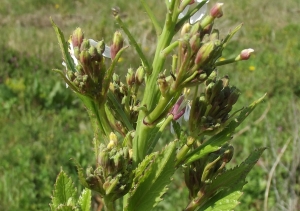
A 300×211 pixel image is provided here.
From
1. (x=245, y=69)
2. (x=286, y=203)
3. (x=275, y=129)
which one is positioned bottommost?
(x=286, y=203)

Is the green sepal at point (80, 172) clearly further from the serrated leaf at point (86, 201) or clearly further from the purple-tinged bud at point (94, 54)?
the purple-tinged bud at point (94, 54)

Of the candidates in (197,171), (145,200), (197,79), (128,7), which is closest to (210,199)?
(197,171)

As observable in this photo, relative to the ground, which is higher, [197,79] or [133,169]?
[197,79]

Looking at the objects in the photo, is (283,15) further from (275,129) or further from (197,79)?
(197,79)

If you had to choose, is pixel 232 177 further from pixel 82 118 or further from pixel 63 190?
pixel 82 118

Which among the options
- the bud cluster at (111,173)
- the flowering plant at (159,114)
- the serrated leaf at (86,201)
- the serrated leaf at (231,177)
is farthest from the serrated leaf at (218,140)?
the serrated leaf at (86,201)

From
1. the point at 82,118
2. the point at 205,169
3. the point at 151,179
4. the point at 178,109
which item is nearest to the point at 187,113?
the point at 178,109
